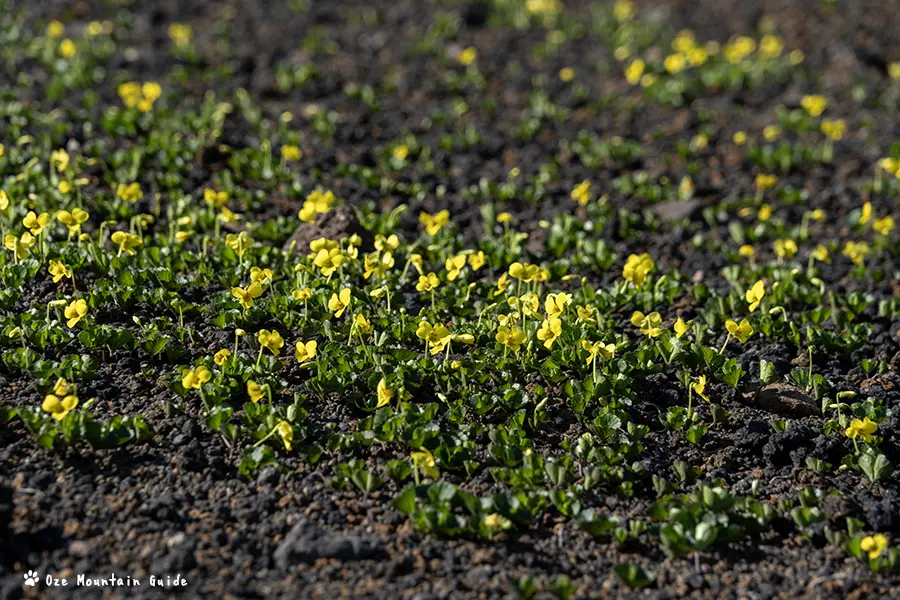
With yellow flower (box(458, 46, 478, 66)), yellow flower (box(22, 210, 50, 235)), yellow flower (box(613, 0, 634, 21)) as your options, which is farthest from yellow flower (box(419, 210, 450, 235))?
yellow flower (box(613, 0, 634, 21))

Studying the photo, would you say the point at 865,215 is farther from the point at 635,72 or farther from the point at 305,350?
the point at 305,350

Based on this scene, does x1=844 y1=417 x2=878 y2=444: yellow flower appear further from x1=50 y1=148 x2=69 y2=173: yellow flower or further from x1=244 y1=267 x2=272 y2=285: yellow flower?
x1=50 y1=148 x2=69 y2=173: yellow flower

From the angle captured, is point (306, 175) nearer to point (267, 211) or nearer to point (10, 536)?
point (267, 211)

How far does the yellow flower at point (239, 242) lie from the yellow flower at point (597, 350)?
1.66m

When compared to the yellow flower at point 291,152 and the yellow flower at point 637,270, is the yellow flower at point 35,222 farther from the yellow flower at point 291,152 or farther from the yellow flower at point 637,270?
the yellow flower at point 637,270

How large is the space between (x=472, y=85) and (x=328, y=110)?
1294 mm

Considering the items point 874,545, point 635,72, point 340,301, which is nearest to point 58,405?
point 340,301

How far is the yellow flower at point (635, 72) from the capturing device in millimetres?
8133

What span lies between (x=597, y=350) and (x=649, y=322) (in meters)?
0.41

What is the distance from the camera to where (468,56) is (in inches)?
322

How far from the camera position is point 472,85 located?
8000 millimetres

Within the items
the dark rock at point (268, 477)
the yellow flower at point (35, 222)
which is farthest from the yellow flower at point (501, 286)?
the yellow flower at point (35, 222)

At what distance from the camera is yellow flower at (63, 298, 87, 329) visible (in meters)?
4.01

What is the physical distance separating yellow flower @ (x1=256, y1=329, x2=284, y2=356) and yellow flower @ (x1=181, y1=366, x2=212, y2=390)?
0.84 feet
